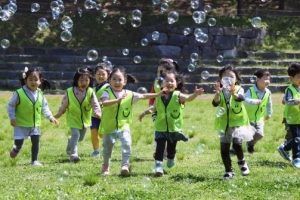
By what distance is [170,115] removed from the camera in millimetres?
7309

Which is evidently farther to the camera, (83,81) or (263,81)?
(263,81)

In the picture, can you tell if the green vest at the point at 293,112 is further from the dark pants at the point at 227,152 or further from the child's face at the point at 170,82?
the child's face at the point at 170,82

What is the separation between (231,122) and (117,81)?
1293 mm

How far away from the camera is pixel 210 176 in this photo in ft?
23.1

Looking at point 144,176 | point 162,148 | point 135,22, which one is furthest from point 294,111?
point 135,22

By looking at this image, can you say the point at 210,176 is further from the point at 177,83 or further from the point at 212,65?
the point at 212,65

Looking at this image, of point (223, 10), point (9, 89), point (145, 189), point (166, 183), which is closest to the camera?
point (145, 189)

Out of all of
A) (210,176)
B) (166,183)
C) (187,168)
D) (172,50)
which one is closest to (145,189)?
(166,183)

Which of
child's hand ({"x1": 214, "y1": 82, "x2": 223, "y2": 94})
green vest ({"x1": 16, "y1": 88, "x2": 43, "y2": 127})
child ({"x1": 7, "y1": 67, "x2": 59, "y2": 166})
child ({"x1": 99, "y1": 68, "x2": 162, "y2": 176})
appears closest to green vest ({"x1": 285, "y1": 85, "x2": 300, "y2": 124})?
child's hand ({"x1": 214, "y1": 82, "x2": 223, "y2": 94})

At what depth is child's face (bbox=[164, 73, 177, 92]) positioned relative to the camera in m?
7.28

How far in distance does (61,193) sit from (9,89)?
612 inches

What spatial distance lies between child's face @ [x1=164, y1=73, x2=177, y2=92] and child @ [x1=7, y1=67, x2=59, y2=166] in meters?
1.48

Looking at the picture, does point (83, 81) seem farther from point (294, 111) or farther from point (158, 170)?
point (294, 111)

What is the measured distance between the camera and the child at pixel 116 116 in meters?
7.16
